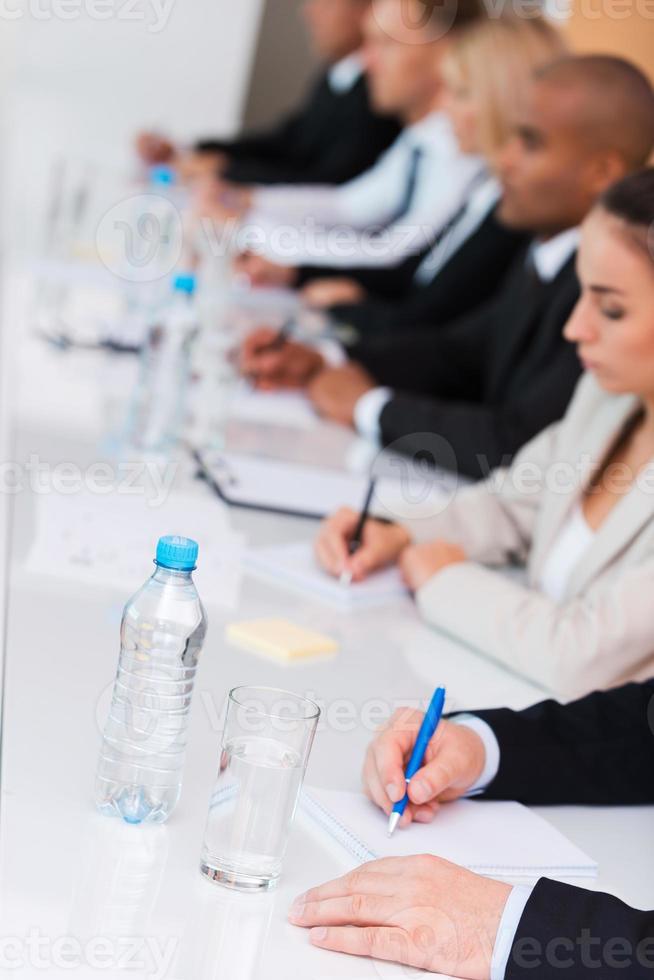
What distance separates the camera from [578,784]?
1143 mm

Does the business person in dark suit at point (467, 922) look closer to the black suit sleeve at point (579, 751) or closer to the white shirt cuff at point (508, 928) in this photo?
the white shirt cuff at point (508, 928)

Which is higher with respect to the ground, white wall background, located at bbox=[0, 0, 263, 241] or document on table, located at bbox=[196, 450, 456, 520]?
document on table, located at bbox=[196, 450, 456, 520]

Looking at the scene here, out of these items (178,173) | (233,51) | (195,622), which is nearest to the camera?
(195,622)

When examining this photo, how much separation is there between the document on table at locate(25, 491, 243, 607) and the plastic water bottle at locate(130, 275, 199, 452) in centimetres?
30

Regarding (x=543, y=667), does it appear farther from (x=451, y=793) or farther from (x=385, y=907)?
(x=385, y=907)

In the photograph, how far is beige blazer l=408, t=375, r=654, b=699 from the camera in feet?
4.50

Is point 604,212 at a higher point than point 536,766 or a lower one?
higher

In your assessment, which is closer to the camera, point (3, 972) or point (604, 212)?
point (3, 972)

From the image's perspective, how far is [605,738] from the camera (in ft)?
3.93

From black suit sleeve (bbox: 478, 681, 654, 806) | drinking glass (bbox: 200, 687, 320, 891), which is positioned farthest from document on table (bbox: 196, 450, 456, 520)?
drinking glass (bbox: 200, 687, 320, 891)

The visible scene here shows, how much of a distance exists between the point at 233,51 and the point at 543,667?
4.56 metres

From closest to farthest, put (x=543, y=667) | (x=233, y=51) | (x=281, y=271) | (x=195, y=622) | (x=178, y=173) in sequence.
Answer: (x=195, y=622), (x=543, y=667), (x=281, y=271), (x=178, y=173), (x=233, y=51)

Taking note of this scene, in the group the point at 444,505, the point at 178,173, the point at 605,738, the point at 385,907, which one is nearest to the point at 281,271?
the point at 178,173

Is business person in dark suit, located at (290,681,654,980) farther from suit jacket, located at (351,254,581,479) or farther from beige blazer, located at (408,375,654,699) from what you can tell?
suit jacket, located at (351,254,581,479)
